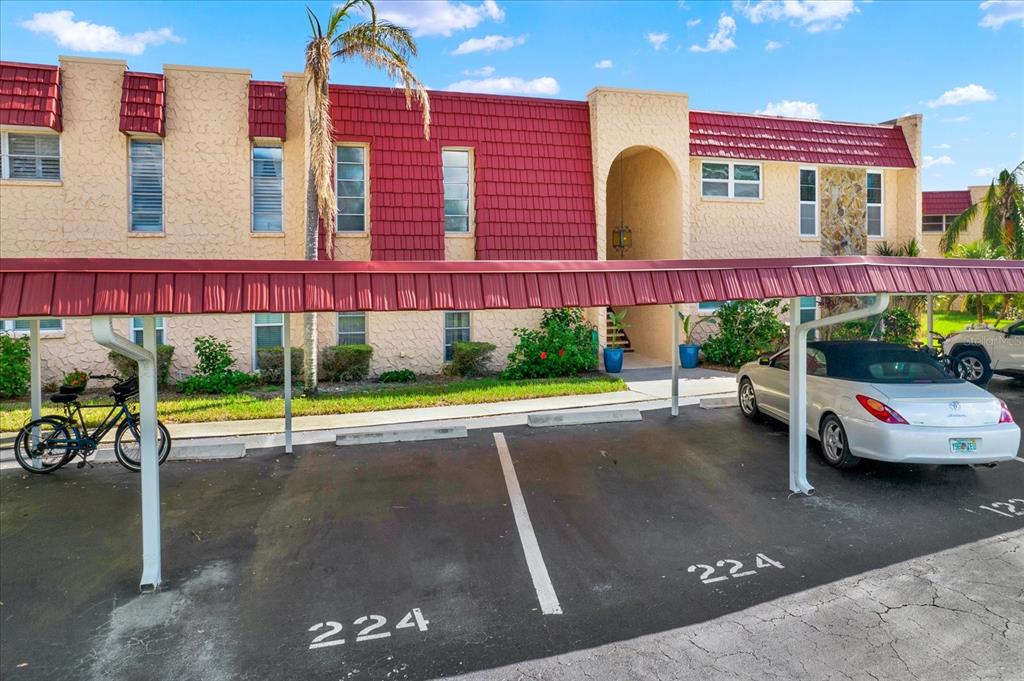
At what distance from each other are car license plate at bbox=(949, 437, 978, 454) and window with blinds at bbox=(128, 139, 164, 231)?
1525cm

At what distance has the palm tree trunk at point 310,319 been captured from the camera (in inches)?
526

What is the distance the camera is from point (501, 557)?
19.4ft

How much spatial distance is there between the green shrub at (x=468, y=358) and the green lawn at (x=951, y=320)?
18.0m

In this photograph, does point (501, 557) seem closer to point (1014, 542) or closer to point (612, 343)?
point (1014, 542)

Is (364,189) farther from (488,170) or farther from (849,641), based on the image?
(849,641)

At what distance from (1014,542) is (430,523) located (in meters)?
5.59

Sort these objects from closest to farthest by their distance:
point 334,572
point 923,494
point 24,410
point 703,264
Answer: point 334,572 → point 703,264 → point 923,494 → point 24,410

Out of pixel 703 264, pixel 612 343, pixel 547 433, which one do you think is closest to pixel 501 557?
pixel 703 264

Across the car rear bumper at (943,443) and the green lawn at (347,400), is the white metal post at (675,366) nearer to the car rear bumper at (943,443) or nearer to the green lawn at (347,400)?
the green lawn at (347,400)

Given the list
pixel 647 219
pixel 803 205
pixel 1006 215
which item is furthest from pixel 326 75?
pixel 1006 215

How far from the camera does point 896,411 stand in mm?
7324

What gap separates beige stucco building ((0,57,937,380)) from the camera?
14.0 metres

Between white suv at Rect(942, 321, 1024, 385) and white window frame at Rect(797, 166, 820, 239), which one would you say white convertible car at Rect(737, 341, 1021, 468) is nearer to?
white suv at Rect(942, 321, 1024, 385)

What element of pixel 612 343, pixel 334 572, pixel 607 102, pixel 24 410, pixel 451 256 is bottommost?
pixel 334 572
